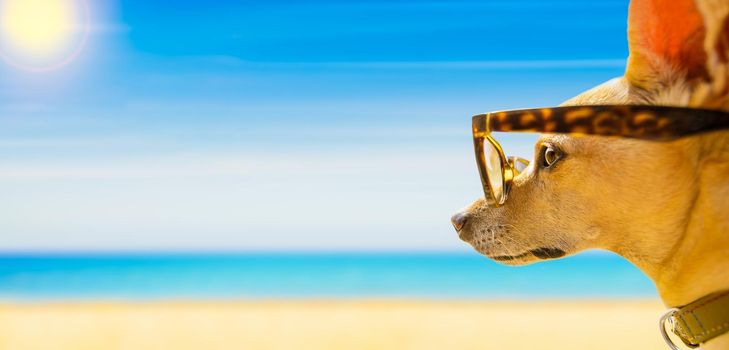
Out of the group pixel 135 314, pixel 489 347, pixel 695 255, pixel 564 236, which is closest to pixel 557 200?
pixel 564 236

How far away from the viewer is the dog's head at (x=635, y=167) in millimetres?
1617

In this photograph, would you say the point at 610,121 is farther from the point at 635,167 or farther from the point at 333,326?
the point at 333,326

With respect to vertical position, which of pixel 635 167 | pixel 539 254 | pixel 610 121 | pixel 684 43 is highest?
pixel 684 43

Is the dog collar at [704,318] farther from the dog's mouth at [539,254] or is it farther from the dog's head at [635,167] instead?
the dog's mouth at [539,254]

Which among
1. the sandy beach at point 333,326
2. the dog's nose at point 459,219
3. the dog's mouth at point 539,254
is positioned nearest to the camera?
the dog's mouth at point 539,254

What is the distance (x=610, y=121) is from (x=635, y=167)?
0.21 metres

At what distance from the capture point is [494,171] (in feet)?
7.04

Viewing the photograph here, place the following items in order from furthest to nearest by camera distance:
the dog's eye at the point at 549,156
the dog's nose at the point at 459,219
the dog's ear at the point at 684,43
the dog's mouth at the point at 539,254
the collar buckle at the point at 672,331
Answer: the dog's nose at the point at 459,219
the dog's mouth at the point at 539,254
the dog's eye at the point at 549,156
the collar buckle at the point at 672,331
the dog's ear at the point at 684,43

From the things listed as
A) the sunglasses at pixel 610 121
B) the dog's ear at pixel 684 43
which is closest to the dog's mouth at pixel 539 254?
the sunglasses at pixel 610 121

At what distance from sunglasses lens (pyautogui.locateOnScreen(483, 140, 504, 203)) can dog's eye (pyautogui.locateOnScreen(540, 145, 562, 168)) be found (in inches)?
5.2

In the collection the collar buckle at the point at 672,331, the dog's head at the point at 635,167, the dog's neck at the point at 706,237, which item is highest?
the dog's head at the point at 635,167

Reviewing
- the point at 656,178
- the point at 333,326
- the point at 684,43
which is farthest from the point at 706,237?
the point at 333,326

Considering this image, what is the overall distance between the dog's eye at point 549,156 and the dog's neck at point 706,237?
36 cm

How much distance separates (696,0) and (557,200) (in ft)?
2.21
